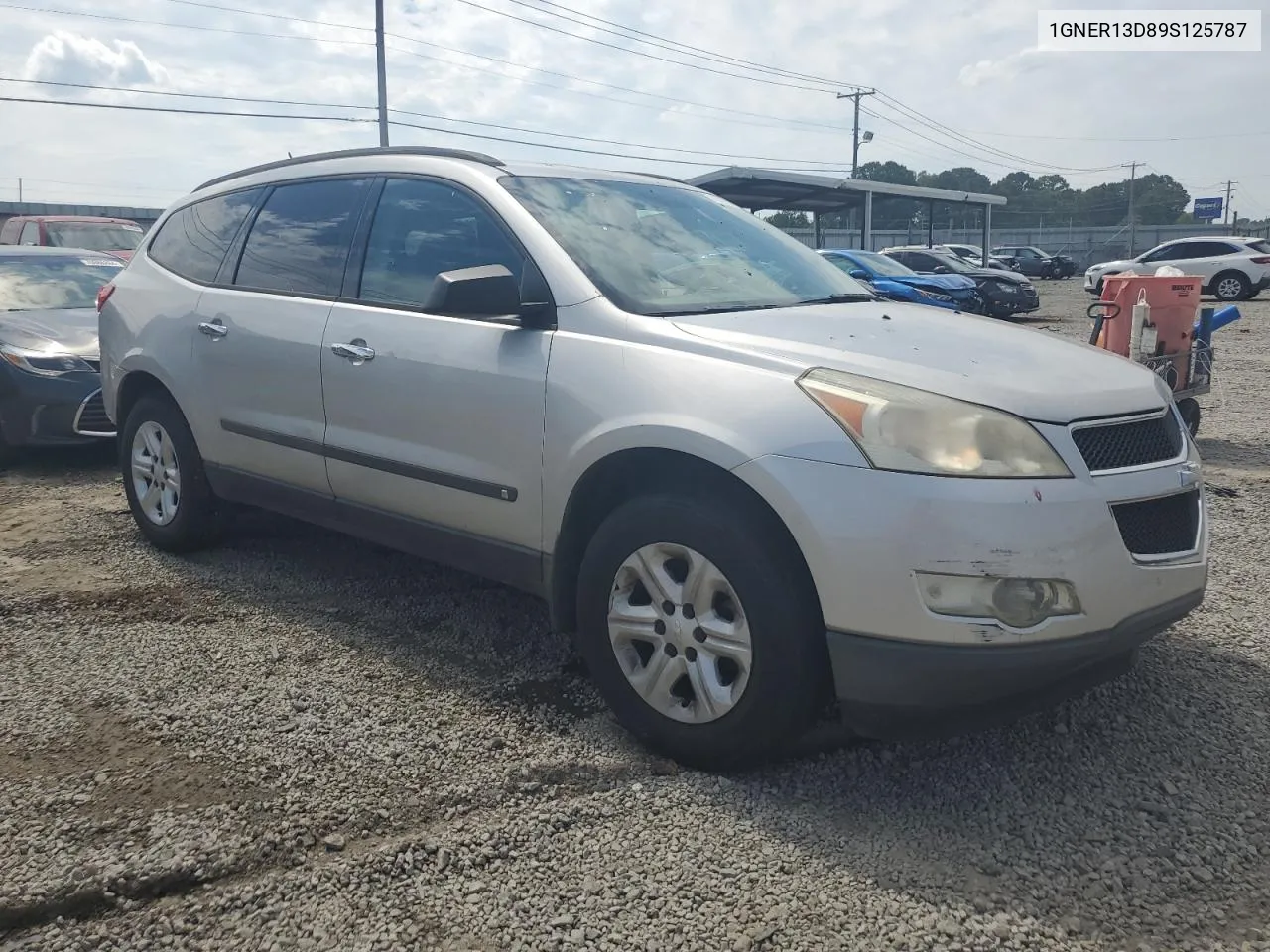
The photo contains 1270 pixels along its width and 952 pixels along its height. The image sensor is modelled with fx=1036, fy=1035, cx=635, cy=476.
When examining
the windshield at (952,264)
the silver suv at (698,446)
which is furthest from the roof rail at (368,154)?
the windshield at (952,264)

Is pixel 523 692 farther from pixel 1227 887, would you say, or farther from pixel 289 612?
pixel 1227 887

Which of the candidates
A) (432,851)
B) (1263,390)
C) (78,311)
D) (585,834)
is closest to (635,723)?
(585,834)

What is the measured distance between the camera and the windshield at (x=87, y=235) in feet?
46.8

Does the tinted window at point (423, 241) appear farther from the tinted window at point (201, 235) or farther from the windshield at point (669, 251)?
the tinted window at point (201, 235)

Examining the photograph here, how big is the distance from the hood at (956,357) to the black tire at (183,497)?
273 centimetres

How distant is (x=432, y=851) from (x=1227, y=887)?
1.85 meters

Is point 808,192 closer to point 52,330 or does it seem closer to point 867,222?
point 867,222

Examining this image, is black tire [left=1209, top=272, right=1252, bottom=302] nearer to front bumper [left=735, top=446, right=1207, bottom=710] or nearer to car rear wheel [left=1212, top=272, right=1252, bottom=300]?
car rear wheel [left=1212, top=272, right=1252, bottom=300]

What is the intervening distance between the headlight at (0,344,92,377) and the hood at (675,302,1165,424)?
5484 mm

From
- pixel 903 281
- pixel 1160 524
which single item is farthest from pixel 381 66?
pixel 1160 524

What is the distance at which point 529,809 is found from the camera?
106 inches

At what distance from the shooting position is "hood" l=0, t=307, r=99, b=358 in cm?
706

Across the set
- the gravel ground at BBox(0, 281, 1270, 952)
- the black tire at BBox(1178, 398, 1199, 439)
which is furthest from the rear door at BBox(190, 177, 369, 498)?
the black tire at BBox(1178, 398, 1199, 439)

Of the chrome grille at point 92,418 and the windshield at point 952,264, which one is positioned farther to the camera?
the windshield at point 952,264
